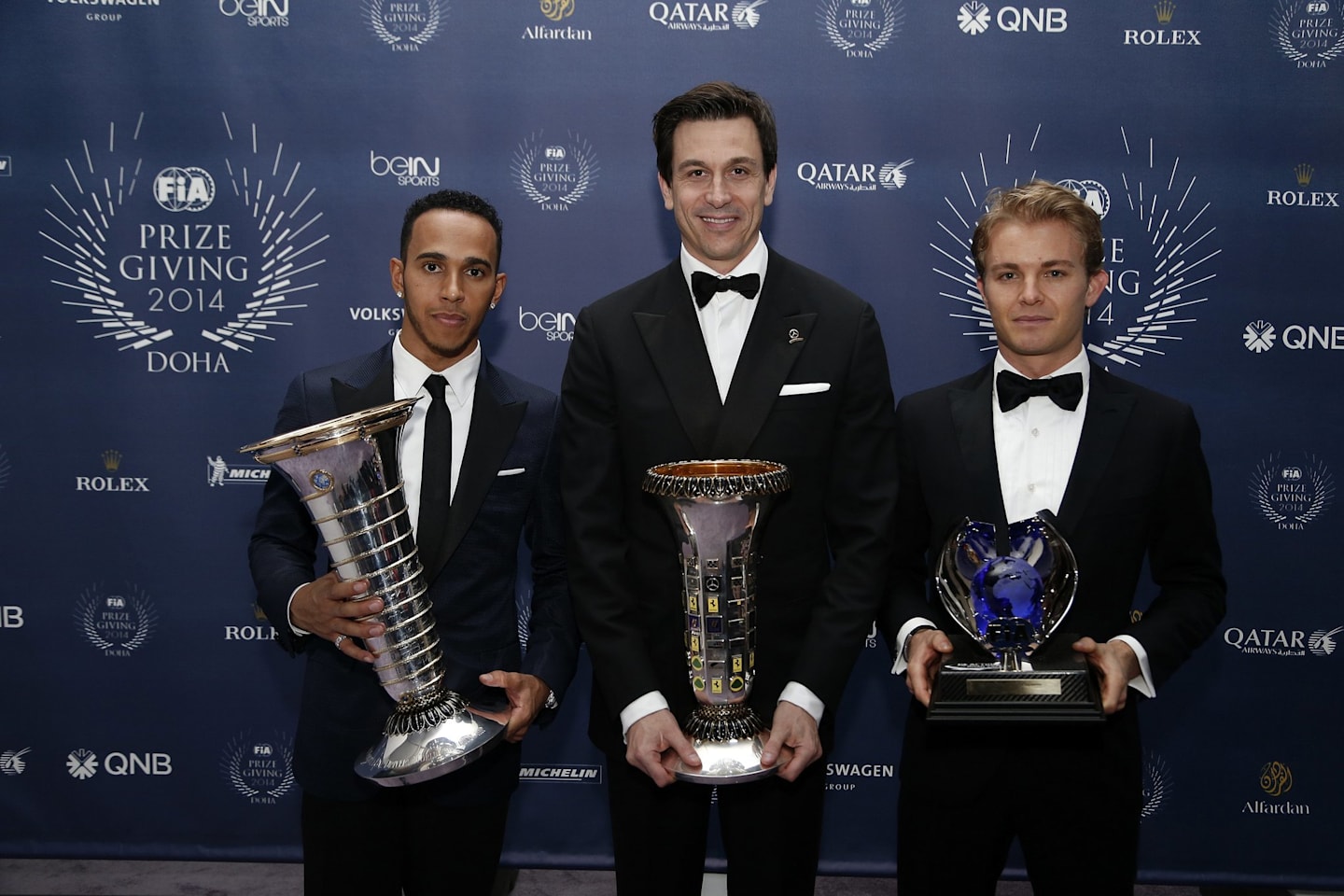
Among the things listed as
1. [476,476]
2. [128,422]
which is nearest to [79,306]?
[128,422]

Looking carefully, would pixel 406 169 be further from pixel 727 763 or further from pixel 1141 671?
pixel 1141 671

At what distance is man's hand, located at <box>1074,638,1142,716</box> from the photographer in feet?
6.36

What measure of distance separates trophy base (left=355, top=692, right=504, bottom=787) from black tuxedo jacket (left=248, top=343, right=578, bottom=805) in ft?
0.71

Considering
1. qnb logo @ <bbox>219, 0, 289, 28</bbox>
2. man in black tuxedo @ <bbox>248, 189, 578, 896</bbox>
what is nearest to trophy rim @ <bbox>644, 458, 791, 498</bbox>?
man in black tuxedo @ <bbox>248, 189, 578, 896</bbox>

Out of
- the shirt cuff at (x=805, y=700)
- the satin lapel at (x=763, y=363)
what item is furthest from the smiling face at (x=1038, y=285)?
the shirt cuff at (x=805, y=700)

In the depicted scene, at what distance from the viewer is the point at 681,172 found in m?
2.17

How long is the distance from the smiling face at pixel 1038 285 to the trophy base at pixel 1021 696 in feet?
2.34

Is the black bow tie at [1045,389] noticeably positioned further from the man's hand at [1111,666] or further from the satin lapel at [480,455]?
the satin lapel at [480,455]

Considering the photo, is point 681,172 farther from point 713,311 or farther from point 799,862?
point 799,862

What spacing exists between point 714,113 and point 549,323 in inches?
55.1

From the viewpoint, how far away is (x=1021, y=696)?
1.89 metres

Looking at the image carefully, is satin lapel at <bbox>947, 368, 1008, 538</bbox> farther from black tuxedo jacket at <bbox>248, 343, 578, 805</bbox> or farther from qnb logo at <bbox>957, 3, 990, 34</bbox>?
qnb logo at <bbox>957, 3, 990, 34</bbox>

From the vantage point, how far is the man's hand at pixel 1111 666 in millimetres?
1938

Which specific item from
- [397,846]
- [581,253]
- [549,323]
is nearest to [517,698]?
[397,846]
